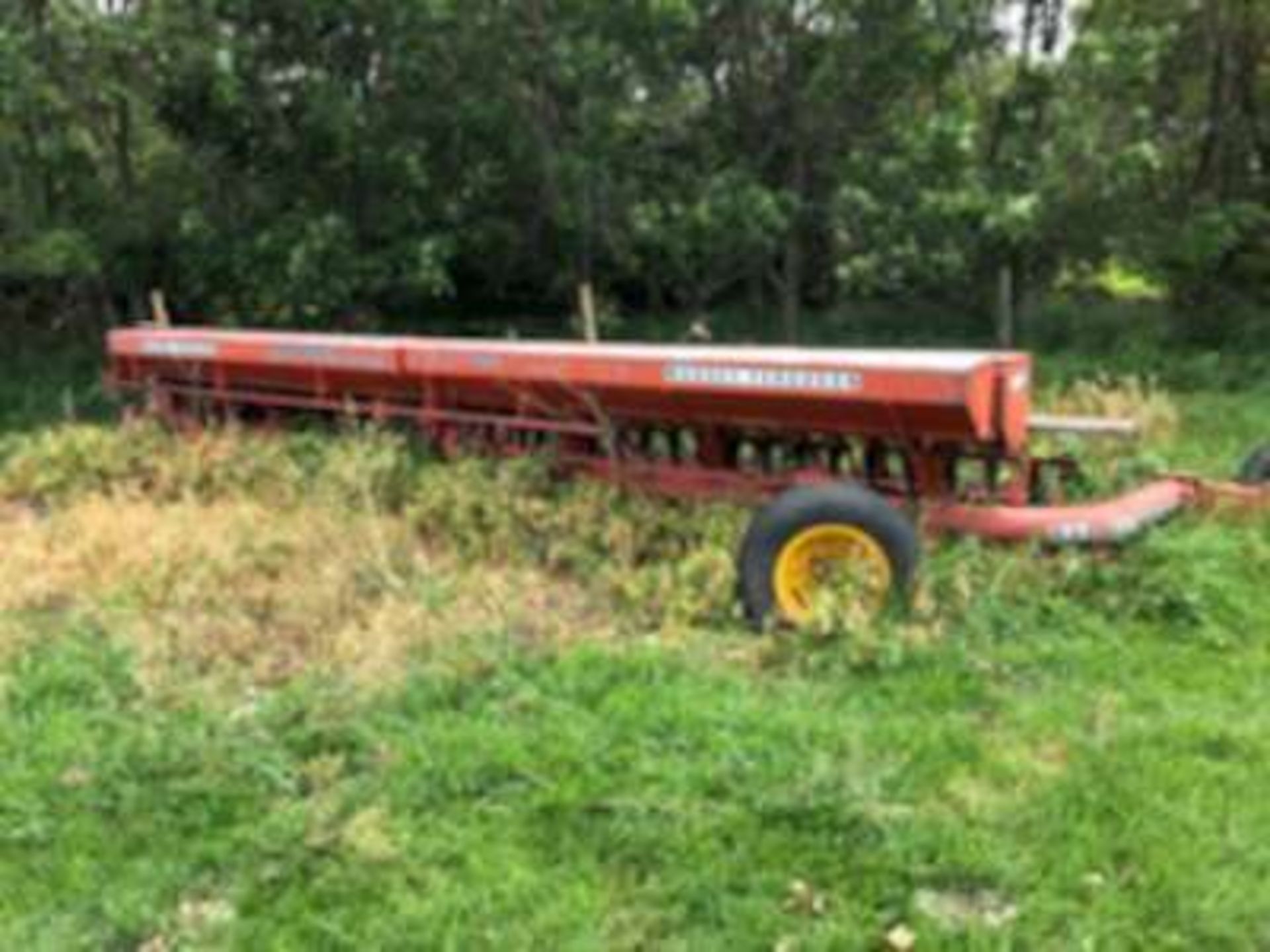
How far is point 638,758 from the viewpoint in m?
3.45

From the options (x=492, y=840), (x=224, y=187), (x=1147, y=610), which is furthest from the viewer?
(x=224, y=187)

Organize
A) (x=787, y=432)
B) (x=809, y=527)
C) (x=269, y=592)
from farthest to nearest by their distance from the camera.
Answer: (x=787, y=432) → (x=269, y=592) → (x=809, y=527)

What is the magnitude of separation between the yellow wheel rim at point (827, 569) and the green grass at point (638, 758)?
0.17 m

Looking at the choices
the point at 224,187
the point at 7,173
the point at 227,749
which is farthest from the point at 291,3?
the point at 227,749

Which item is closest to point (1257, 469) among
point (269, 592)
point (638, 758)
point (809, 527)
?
point (809, 527)

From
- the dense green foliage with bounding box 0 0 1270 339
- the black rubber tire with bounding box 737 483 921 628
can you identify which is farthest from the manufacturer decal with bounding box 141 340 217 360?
the black rubber tire with bounding box 737 483 921 628

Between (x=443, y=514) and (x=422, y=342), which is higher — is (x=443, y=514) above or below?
below

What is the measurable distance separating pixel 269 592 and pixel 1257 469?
14.9 ft

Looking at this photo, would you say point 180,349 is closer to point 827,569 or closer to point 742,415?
point 742,415

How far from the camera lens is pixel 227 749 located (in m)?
3.57

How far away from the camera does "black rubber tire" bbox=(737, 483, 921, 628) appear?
4.27 meters

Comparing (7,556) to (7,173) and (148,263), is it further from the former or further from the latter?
(148,263)

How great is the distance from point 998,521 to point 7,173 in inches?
373

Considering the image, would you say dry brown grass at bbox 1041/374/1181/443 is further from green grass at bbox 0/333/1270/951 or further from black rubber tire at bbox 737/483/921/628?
black rubber tire at bbox 737/483/921/628
